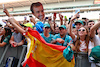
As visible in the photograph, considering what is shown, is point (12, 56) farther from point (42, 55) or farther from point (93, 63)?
point (93, 63)

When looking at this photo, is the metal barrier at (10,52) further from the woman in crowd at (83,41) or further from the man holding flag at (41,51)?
the woman in crowd at (83,41)

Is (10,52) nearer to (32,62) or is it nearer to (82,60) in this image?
(32,62)

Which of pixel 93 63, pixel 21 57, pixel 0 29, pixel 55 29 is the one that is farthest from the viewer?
pixel 55 29

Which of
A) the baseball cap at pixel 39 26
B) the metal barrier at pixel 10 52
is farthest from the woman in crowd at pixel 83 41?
the metal barrier at pixel 10 52

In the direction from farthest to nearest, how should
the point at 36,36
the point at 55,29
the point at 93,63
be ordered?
1. the point at 55,29
2. the point at 36,36
3. the point at 93,63

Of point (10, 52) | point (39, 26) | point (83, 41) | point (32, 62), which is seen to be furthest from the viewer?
point (39, 26)

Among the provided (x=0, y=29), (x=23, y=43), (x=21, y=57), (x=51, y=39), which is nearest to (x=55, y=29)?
(x=51, y=39)

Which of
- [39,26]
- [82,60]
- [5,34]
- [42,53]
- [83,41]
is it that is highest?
[39,26]

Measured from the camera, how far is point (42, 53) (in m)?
1.91

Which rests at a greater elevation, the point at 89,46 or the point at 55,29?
the point at 55,29

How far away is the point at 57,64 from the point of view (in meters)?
1.88

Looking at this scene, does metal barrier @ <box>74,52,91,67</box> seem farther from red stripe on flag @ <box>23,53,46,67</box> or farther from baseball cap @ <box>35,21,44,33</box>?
baseball cap @ <box>35,21,44,33</box>

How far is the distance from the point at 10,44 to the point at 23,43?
37 centimetres

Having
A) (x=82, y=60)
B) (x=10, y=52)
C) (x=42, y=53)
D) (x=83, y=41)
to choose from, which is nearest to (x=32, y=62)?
(x=42, y=53)
